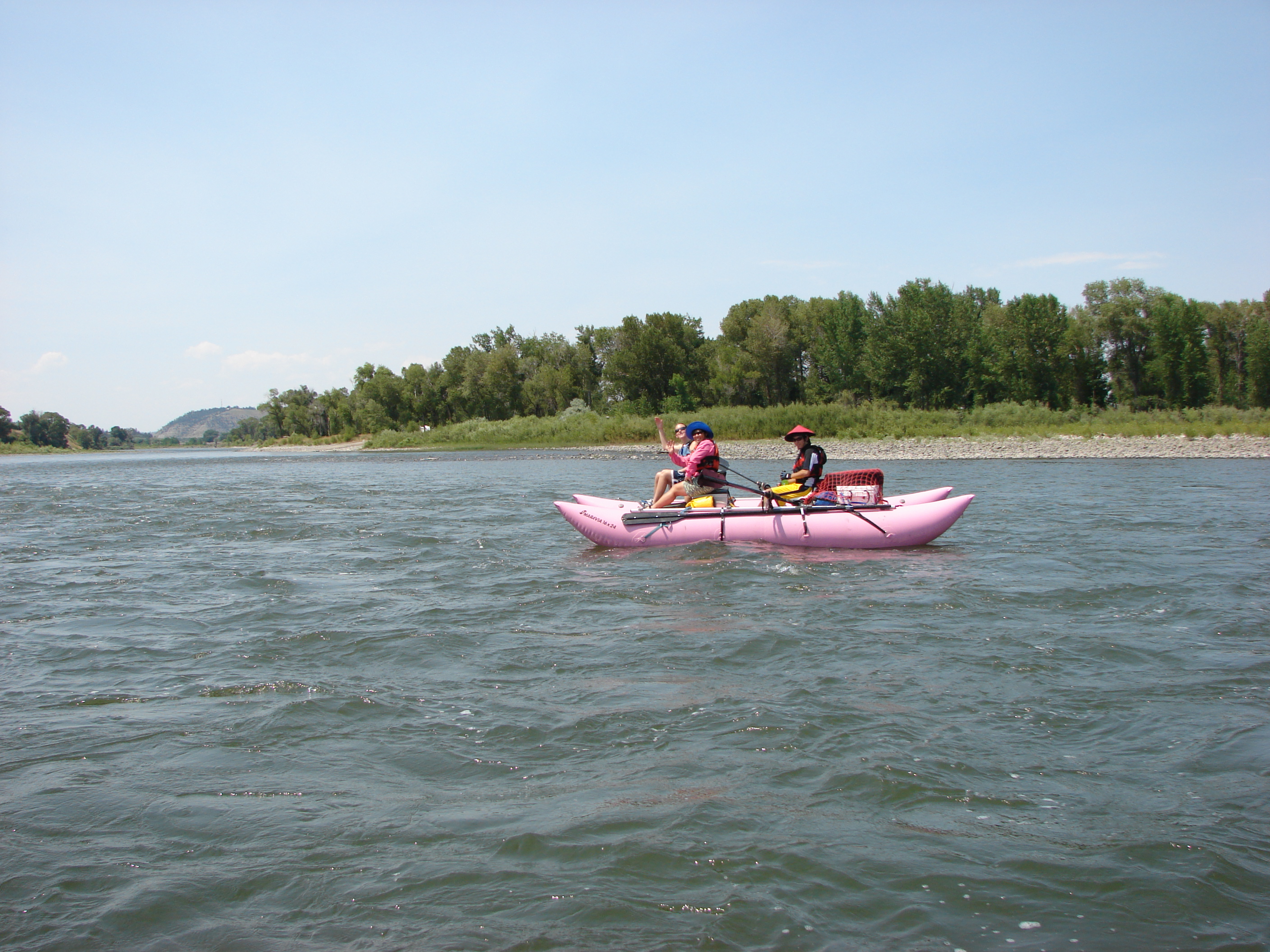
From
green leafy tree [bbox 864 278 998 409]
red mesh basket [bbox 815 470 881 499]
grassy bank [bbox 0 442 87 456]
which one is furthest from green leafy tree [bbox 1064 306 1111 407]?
grassy bank [bbox 0 442 87 456]

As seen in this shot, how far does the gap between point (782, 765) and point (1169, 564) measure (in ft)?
24.3

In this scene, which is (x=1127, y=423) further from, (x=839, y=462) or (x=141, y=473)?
(x=141, y=473)

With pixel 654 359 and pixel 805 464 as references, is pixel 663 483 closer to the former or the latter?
pixel 805 464

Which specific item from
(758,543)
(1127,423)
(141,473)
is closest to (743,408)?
(1127,423)

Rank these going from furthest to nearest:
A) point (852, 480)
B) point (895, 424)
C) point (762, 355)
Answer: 1. point (762, 355)
2. point (895, 424)
3. point (852, 480)

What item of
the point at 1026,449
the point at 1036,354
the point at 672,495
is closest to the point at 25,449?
the point at 1036,354

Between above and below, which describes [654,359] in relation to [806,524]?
above

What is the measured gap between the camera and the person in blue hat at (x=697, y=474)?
37.1 feet

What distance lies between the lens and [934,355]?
154 feet

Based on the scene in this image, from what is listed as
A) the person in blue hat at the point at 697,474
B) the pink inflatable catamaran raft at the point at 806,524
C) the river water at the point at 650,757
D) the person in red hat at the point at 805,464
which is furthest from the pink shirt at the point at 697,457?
the river water at the point at 650,757

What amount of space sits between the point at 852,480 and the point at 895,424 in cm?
2763

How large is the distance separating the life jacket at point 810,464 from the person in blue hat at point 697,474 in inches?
44.0

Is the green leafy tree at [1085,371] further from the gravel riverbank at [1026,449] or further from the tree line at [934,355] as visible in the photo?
the gravel riverbank at [1026,449]

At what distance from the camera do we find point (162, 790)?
4215mm
